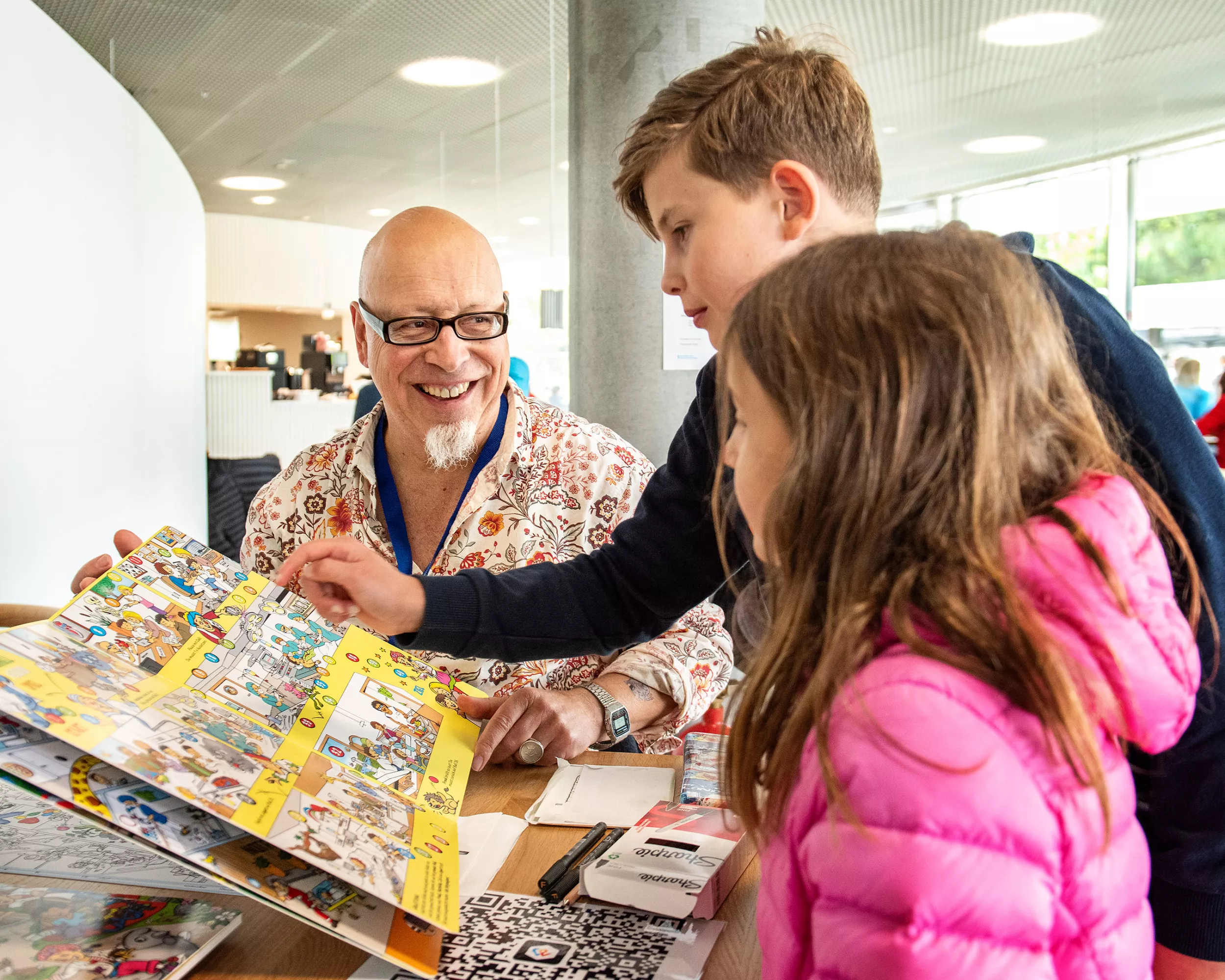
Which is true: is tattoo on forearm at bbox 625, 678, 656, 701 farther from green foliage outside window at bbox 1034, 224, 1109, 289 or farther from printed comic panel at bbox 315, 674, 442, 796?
green foliage outside window at bbox 1034, 224, 1109, 289

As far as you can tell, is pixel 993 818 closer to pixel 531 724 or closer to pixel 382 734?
pixel 382 734

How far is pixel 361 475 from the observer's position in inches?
79.4

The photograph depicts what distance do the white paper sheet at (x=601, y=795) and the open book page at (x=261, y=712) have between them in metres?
0.11

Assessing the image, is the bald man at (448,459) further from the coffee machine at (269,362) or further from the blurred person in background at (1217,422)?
the coffee machine at (269,362)

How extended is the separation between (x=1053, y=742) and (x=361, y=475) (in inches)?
63.5

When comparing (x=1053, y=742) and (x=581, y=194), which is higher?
(x=581, y=194)

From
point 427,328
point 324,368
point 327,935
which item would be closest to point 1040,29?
point 427,328

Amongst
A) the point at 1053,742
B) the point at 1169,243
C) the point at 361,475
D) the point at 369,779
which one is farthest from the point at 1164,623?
the point at 1169,243

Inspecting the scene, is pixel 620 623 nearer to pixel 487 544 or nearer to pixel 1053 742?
pixel 487 544

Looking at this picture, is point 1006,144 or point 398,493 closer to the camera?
point 398,493

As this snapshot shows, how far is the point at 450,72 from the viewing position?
694cm

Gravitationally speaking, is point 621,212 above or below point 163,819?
above

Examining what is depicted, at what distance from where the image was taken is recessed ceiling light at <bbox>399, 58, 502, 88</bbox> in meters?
6.74

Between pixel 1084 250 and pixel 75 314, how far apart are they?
8.61 metres
